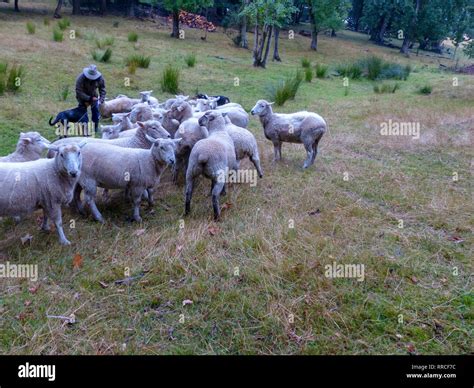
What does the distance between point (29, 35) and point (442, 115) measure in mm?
16786

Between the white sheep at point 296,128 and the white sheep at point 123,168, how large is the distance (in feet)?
8.81

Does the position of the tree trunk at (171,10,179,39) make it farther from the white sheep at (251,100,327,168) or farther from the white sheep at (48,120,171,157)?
the white sheep at (48,120,171,157)

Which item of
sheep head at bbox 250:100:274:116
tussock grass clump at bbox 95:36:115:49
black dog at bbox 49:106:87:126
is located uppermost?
tussock grass clump at bbox 95:36:115:49

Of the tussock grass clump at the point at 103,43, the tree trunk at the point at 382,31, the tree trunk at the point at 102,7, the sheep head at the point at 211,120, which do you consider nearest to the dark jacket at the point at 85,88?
the sheep head at the point at 211,120

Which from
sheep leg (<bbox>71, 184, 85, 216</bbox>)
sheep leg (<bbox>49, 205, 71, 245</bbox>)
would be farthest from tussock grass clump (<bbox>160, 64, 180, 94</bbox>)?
sheep leg (<bbox>49, 205, 71, 245</bbox>)

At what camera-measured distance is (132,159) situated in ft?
17.3

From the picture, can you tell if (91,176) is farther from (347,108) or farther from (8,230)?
(347,108)

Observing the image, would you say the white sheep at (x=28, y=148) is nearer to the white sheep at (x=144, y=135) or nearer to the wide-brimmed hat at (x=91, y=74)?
the white sheep at (x=144, y=135)

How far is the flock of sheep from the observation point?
4.51 m

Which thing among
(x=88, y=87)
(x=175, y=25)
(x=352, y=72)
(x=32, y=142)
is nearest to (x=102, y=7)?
(x=175, y=25)

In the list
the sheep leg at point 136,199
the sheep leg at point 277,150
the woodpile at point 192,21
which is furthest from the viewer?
the woodpile at point 192,21

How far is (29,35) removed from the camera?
1806 cm

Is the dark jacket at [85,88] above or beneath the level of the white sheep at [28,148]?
above

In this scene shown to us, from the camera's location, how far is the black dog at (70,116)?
24.7 feet
